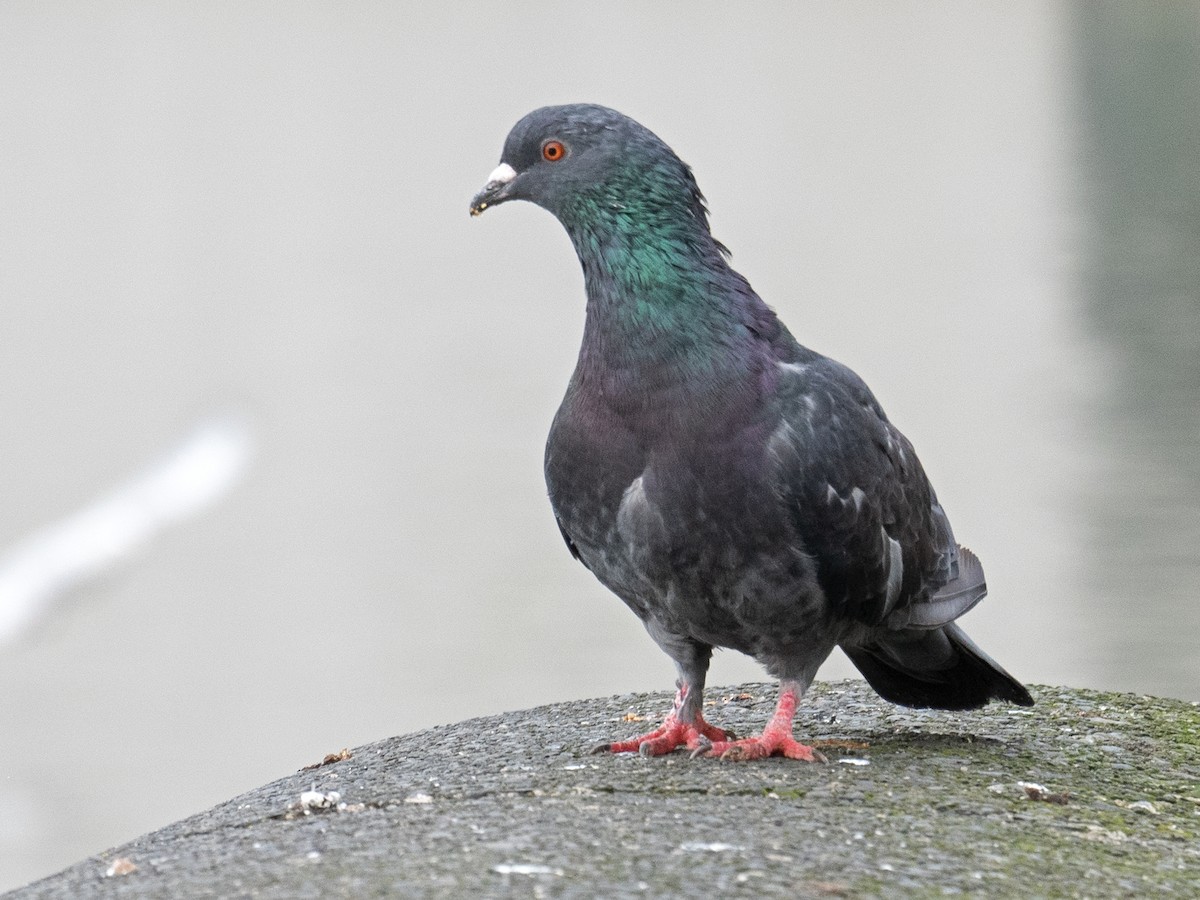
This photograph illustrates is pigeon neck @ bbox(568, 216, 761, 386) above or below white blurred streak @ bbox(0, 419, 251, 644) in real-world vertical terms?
below

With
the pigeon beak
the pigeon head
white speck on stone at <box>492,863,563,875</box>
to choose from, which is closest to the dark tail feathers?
the pigeon head

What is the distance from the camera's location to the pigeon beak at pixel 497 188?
5805 millimetres

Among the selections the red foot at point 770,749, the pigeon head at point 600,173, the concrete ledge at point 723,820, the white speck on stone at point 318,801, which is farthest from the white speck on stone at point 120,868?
the pigeon head at point 600,173

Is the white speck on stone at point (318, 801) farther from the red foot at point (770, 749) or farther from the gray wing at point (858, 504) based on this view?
the gray wing at point (858, 504)

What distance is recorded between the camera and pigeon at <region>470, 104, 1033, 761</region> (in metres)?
5.29

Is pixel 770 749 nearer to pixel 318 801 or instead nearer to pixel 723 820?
pixel 723 820

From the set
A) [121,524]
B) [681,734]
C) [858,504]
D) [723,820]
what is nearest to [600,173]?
[858,504]

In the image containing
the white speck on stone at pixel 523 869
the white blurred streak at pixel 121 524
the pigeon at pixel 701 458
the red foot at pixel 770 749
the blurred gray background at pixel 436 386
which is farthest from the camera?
the blurred gray background at pixel 436 386

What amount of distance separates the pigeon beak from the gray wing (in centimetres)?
104

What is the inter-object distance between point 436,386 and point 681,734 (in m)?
20.9

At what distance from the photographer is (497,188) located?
582 centimetres

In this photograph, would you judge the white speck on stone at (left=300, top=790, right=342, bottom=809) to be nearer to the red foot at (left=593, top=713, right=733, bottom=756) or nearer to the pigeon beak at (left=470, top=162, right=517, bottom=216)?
the red foot at (left=593, top=713, right=733, bottom=756)

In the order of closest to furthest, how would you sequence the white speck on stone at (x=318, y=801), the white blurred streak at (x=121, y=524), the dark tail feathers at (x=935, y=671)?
the white speck on stone at (x=318, y=801), the dark tail feathers at (x=935, y=671), the white blurred streak at (x=121, y=524)

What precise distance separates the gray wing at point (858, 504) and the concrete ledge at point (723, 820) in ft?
1.48
